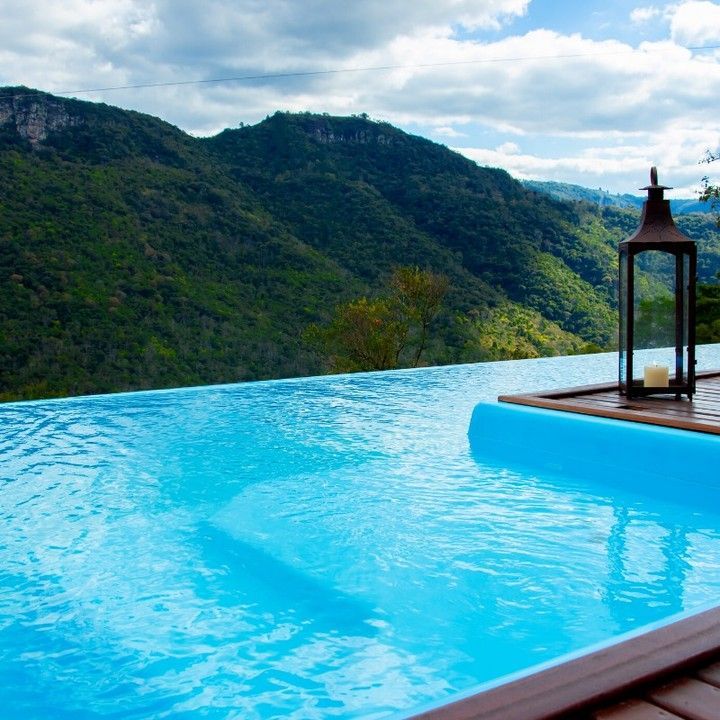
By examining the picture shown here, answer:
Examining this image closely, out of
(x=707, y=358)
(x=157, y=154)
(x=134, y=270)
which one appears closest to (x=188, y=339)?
(x=134, y=270)

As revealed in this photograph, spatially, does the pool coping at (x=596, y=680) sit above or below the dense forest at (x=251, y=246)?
below

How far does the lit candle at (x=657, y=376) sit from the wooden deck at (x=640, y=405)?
67 millimetres

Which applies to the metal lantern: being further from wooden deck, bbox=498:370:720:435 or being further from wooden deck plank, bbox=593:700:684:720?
wooden deck plank, bbox=593:700:684:720

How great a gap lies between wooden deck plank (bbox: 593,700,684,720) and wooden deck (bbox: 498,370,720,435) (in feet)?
7.62

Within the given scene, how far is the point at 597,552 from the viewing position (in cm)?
265

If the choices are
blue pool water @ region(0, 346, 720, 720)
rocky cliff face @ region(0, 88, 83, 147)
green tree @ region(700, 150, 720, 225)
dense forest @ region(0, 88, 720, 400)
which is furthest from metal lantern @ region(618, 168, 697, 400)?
rocky cliff face @ region(0, 88, 83, 147)

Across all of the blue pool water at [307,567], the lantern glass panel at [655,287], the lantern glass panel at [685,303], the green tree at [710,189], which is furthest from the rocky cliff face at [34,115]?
the lantern glass panel at [685,303]

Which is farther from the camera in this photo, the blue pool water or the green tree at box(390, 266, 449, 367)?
the green tree at box(390, 266, 449, 367)

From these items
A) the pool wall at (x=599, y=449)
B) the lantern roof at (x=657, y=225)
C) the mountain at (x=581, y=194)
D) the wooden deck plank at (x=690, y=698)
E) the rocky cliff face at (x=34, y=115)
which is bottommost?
the pool wall at (x=599, y=449)

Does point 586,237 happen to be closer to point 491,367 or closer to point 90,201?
point 90,201

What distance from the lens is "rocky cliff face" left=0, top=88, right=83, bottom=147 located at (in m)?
16.2

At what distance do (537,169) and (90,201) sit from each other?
33.5 feet

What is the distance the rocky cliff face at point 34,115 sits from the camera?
1625 centimetres

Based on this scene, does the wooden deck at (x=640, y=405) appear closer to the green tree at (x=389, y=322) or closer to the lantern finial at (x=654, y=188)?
the lantern finial at (x=654, y=188)
